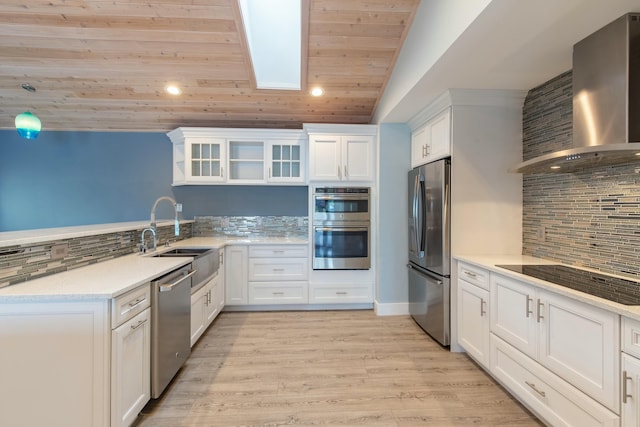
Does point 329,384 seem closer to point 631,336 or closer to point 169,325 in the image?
point 169,325

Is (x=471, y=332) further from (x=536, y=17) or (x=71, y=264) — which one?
(x=71, y=264)

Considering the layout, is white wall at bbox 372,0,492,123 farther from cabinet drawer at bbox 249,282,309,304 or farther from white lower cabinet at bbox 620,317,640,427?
cabinet drawer at bbox 249,282,309,304

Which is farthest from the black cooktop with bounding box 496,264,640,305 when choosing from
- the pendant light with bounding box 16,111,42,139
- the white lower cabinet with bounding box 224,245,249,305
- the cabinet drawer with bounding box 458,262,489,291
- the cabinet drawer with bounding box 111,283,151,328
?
the pendant light with bounding box 16,111,42,139

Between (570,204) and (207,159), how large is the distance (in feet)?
12.5

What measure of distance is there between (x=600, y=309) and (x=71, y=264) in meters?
3.04

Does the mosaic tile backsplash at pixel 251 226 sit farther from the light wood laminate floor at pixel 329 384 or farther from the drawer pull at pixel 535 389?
the drawer pull at pixel 535 389

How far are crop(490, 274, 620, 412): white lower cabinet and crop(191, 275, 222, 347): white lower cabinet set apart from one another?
245 cm

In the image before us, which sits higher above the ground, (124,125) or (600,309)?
(124,125)

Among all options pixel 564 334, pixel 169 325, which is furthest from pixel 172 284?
pixel 564 334

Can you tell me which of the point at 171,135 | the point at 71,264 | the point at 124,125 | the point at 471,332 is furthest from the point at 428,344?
the point at 124,125

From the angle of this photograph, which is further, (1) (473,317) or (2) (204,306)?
(2) (204,306)

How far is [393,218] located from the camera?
326cm

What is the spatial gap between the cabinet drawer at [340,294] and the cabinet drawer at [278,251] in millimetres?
444

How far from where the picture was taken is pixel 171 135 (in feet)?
12.3
